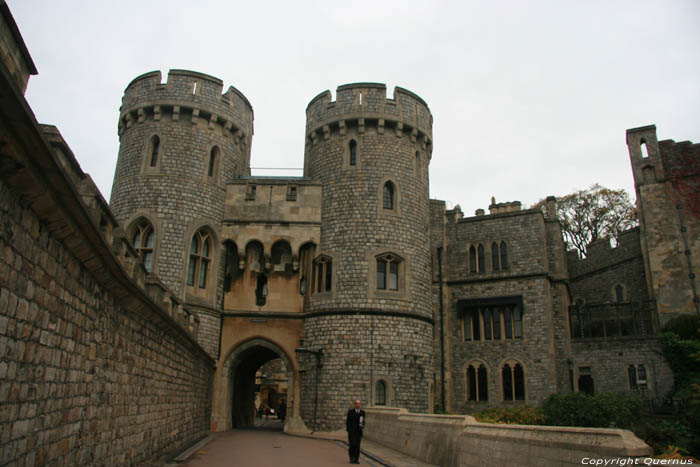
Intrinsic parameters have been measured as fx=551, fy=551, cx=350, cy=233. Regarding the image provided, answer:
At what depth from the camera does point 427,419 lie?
37.9ft

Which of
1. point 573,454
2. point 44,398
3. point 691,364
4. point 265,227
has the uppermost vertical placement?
point 265,227

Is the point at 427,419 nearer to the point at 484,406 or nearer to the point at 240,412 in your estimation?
the point at 484,406

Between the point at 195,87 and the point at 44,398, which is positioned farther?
the point at 195,87

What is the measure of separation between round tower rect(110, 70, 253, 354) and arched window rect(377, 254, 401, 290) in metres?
6.05

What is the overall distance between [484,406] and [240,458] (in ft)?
42.7


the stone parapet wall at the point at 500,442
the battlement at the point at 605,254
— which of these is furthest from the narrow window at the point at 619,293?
the stone parapet wall at the point at 500,442

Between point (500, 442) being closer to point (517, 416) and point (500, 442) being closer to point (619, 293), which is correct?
point (517, 416)

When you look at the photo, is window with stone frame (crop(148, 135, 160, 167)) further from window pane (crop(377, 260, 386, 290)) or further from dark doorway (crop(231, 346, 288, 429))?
window pane (crop(377, 260, 386, 290))

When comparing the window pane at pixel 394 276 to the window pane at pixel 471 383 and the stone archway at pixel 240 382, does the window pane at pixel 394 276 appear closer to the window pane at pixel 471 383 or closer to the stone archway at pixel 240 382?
the stone archway at pixel 240 382

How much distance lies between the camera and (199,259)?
20109 mm

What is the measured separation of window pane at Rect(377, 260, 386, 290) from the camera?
1991 cm

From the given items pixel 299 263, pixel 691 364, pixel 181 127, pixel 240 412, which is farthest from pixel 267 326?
pixel 691 364

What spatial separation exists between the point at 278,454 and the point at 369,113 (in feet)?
43.4

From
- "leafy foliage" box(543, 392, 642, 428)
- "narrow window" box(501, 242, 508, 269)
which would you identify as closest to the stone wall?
"leafy foliage" box(543, 392, 642, 428)
